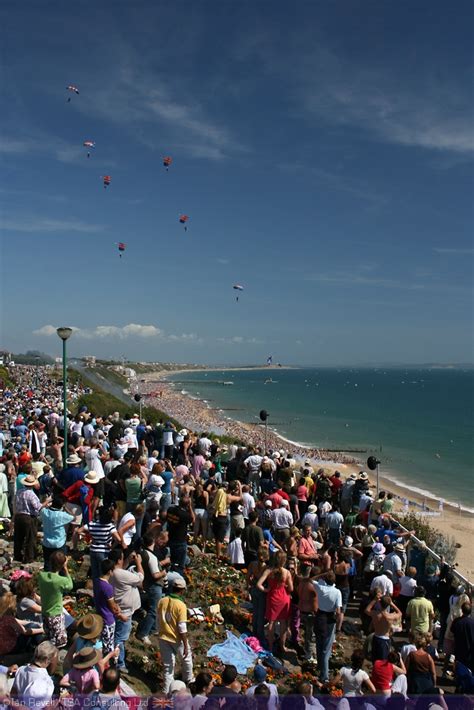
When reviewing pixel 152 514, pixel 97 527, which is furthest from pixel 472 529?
pixel 97 527

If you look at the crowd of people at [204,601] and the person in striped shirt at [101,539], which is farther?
the person in striped shirt at [101,539]

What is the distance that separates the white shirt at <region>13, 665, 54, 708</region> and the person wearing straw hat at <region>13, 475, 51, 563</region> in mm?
4131

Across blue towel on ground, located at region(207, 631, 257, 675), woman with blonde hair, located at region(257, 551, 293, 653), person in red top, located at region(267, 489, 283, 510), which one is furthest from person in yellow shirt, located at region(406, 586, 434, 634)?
person in red top, located at region(267, 489, 283, 510)

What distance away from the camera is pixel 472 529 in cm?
2512

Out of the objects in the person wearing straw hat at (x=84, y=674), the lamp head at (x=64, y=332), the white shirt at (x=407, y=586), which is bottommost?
the white shirt at (x=407, y=586)

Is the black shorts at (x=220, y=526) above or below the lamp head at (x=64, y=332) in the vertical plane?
below

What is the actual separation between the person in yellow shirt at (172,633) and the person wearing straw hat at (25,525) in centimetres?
341

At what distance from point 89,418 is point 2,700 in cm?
1299

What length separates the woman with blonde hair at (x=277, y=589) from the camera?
23.5 feet

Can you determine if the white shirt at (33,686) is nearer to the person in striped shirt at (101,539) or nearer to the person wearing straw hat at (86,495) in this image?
the person in striped shirt at (101,539)

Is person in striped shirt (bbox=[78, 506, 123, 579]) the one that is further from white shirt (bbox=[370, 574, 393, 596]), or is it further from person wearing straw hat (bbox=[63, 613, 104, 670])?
white shirt (bbox=[370, 574, 393, 596])

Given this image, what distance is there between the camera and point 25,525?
8477mm

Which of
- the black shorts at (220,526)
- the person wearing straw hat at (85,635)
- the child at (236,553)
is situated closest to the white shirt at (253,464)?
the black shorts at (220,526)

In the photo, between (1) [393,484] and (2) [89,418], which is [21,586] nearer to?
(2) [89,418]
